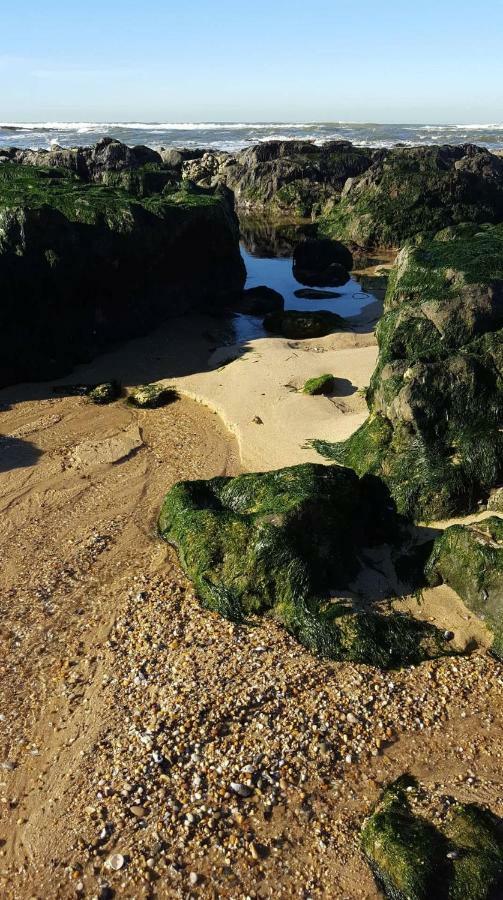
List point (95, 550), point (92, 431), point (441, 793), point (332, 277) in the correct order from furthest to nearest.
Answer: point (332, 277), point (92, 431), point (95, 550), point (441, 793)

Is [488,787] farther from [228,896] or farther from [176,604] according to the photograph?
[176,604]

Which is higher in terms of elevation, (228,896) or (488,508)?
(488,508)

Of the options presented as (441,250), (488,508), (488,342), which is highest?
(441,250)

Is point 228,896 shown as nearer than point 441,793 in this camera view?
Yes

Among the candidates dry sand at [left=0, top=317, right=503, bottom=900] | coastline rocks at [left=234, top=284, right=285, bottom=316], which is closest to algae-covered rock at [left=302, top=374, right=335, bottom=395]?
dry sand at [left=0, top=317, right=503, bottom=900]

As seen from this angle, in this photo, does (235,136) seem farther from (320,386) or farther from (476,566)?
(476,566)

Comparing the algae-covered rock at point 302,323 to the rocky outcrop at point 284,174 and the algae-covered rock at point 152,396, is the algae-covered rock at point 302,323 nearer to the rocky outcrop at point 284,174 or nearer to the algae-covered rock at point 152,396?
the algae-covered rock at point 152,396

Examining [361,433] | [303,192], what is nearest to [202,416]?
[361,433]

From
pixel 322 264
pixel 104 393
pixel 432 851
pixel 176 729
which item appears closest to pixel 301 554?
pixel 176 729
